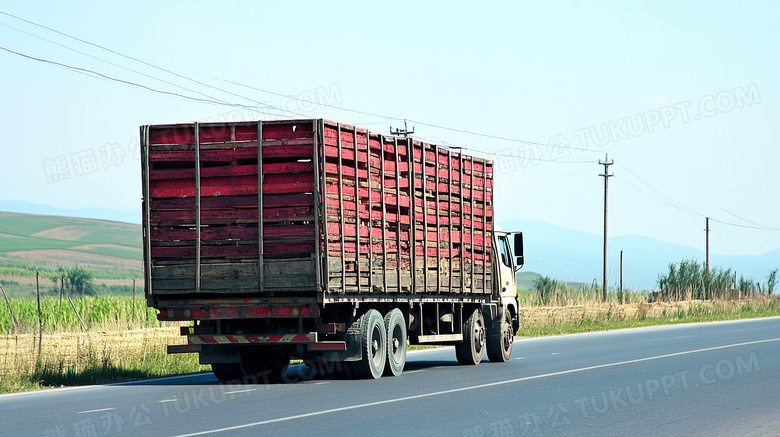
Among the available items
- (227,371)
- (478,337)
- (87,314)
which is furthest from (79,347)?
(87,314)

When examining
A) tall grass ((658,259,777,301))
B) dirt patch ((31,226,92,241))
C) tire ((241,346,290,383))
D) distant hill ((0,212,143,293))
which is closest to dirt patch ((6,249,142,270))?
distant hill ((0,212,143,293))

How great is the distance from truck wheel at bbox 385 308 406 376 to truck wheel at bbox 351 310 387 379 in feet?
0.55

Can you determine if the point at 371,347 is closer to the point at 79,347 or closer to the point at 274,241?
the point at 274,241

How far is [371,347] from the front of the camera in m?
15.9

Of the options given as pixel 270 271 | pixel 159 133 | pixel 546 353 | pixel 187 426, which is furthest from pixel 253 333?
pixel 546 353

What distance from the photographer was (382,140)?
16.3 m

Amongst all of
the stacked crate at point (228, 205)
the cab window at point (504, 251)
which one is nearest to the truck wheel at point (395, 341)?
the stacked crate at point (228, 205)

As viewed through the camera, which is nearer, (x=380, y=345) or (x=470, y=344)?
(x=380, y=345)

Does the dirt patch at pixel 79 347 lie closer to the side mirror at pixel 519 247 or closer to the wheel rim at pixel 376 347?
the wheel rim at pixel 376 347

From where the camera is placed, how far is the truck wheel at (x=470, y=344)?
19.6 meters

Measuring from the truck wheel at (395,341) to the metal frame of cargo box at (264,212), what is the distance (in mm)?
386

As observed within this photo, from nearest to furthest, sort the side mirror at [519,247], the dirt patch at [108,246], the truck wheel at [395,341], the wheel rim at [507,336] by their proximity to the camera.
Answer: the truck wheel at [395,341] < the wheel rim at [507,336] < the side mirror at [519,247] < the dirt patch at [108,246]

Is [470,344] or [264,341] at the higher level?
[264,341]

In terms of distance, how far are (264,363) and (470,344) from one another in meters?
4.57
